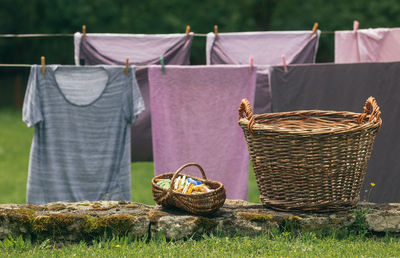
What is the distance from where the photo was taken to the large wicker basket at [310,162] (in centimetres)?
320

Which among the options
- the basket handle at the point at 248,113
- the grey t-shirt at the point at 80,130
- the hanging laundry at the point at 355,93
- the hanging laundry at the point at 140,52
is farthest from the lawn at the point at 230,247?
the hanging laundry at the point at 140,52

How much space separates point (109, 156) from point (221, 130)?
0.89 m

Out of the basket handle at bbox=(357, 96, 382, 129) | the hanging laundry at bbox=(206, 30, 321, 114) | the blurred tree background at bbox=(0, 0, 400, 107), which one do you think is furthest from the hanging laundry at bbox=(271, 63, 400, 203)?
the blurred tree background at bbox=(0, 0, 400, 107)

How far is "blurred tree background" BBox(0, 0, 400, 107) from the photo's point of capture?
12781 millimetres

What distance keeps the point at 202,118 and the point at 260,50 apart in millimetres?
1071

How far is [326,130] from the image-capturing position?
3.16 meters

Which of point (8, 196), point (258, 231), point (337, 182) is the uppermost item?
point (337, 182)

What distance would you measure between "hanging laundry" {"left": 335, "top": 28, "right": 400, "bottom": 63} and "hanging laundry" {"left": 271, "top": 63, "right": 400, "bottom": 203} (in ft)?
1.84

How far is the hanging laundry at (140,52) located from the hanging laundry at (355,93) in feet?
3.69

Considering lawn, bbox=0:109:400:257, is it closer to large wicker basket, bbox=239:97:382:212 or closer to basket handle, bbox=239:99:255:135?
large wicker basket, bbox=239:97:382:212

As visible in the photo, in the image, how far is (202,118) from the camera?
169 inches

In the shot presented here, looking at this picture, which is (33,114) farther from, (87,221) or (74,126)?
(87,221)

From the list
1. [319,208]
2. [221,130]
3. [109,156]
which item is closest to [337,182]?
[319,208]

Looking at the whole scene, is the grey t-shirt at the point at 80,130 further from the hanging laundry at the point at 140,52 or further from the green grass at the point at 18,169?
the green grass at the point at 18,169
